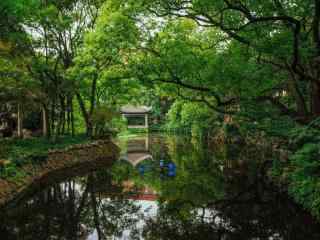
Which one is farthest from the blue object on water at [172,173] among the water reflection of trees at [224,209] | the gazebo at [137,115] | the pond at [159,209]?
the gazebo at [137,115]

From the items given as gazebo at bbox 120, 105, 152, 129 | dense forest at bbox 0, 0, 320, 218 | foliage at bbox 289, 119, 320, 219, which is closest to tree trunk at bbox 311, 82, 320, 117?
dense forest at bbox 0, 0, 320, 218

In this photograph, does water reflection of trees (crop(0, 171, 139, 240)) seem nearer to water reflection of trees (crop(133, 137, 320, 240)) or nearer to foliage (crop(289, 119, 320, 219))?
water reflection of trees (crop(133, 137, 320, 240))

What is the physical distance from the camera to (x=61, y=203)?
1041cm

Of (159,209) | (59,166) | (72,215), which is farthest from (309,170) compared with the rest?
(59,166)

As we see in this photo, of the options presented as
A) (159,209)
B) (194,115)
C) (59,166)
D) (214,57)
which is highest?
(214,57)

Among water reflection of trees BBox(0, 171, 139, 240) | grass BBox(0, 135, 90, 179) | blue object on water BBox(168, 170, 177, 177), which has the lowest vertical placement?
water reflection of trees BBox(0, 171, 139, 240)

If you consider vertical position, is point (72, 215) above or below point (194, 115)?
below

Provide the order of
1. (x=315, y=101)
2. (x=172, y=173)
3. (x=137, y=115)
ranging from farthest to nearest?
1. (x=137, y=115)
2. (x=172, y=173)
3. (x=315, y=101)

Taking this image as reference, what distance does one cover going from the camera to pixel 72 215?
916 cm

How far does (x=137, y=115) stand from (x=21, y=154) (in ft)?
136

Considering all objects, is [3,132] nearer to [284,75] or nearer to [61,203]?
[61,203]

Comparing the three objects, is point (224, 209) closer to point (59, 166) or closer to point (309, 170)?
point (309, 170)

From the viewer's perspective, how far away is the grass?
448 inches

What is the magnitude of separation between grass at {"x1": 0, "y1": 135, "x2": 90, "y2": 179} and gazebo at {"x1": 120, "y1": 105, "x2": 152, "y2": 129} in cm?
3374
